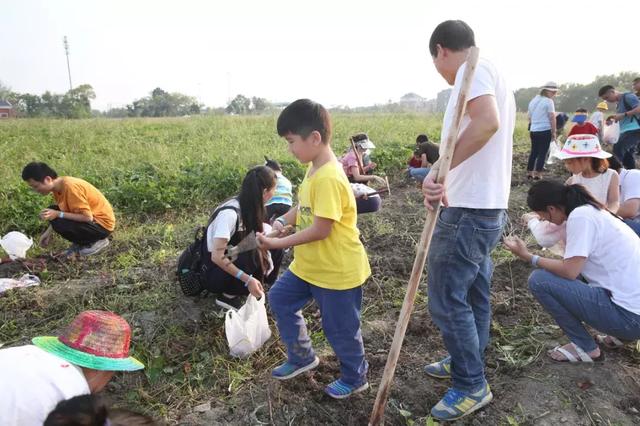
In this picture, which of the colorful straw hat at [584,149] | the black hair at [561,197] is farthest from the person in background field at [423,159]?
the black hair at [561,197]

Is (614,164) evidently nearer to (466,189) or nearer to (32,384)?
(466,189)

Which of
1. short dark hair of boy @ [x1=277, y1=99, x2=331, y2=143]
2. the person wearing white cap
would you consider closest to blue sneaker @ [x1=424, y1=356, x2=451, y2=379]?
short dark hair of boy @ [x1=277, y1=99, x2=331, y2=143]

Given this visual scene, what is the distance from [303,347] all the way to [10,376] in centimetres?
138

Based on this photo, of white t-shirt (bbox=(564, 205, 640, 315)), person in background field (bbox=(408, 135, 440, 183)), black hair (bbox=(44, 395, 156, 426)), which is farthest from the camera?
person in background field (bbox=(408, 135, 440, 183))

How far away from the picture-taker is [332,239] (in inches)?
82.5

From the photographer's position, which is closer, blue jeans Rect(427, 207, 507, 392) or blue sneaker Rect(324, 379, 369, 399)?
blue jeans Rect(427, 207, 507, 392)

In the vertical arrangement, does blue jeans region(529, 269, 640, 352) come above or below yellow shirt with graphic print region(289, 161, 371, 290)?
below

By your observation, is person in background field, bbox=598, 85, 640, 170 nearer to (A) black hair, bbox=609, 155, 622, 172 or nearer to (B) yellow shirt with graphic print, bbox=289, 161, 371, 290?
(A) black hair, bbox=609, 155, 622, 172

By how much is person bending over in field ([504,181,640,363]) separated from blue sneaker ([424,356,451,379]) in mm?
667

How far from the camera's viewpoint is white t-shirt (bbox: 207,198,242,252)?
2.95 metres

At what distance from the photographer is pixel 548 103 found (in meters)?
6.91

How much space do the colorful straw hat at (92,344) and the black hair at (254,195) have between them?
4.97 ft

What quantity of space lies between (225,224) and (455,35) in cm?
182

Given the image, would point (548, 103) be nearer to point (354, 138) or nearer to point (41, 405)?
point (354, 138)
